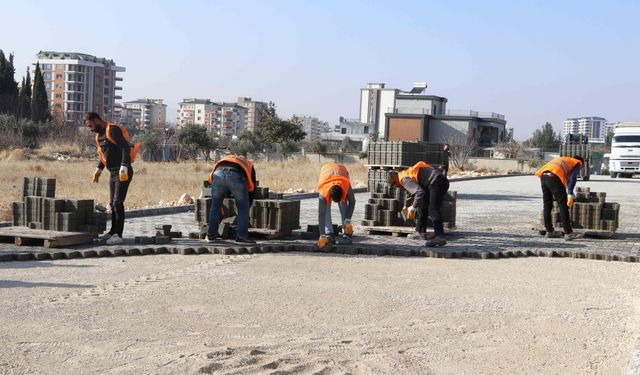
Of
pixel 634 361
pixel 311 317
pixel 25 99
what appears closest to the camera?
pixel 634 361

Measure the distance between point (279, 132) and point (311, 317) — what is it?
54438 mm

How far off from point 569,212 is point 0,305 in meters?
9.64

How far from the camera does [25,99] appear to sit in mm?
80625

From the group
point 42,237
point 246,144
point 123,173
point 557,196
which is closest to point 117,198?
point 123,173

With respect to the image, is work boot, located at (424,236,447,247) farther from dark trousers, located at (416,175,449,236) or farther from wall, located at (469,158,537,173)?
wall, located at (469,158,537,173)

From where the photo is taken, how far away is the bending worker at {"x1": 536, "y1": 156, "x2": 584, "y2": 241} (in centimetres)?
1206

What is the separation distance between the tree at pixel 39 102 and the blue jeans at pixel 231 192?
74.2 metres

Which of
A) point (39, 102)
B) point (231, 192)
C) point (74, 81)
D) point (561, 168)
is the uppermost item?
point (74, 81)

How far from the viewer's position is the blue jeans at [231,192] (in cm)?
1040

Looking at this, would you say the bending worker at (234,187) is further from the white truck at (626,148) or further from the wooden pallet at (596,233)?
the white truck at (626,148)

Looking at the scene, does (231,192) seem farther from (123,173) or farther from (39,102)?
(39,102)

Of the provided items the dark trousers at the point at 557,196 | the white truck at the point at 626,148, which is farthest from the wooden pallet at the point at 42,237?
the white truck at the point at 626,148

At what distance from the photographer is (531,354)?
5.42 m

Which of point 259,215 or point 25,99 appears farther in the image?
point 25,99
